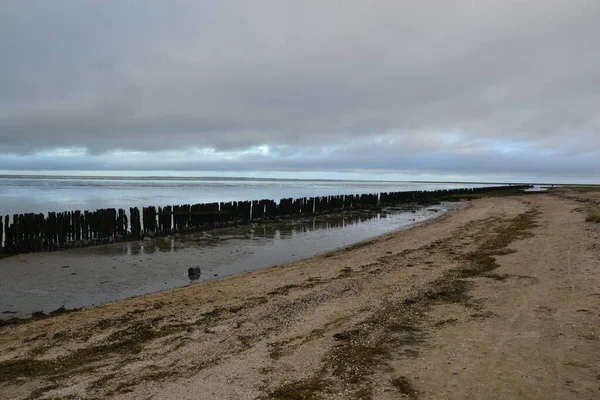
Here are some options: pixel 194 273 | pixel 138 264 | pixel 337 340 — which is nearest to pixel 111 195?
pixel 138 264

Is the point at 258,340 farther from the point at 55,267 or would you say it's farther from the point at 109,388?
the point at 55,267

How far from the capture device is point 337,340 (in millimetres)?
5535

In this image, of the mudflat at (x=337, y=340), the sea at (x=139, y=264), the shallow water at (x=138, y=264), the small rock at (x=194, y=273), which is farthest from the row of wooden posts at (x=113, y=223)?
the mudflat at (x=337, y=340)

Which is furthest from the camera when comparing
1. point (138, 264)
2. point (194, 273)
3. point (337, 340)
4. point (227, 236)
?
point (227, 236)

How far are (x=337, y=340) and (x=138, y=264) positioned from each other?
9409 millimetres

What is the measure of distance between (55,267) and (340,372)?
36.1ft

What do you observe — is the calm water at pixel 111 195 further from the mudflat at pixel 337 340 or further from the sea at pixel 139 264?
the mudflat at pixel 337 340

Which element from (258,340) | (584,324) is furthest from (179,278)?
(584,324)


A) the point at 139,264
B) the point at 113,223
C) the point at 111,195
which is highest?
the point at 111,195

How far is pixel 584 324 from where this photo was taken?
5.72 m

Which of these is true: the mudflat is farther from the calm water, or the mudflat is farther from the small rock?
the calm water

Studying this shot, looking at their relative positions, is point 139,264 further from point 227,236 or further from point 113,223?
point 227,236

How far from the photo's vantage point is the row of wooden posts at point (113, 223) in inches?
569

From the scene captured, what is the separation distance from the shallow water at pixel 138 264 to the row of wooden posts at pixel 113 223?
0.74m
